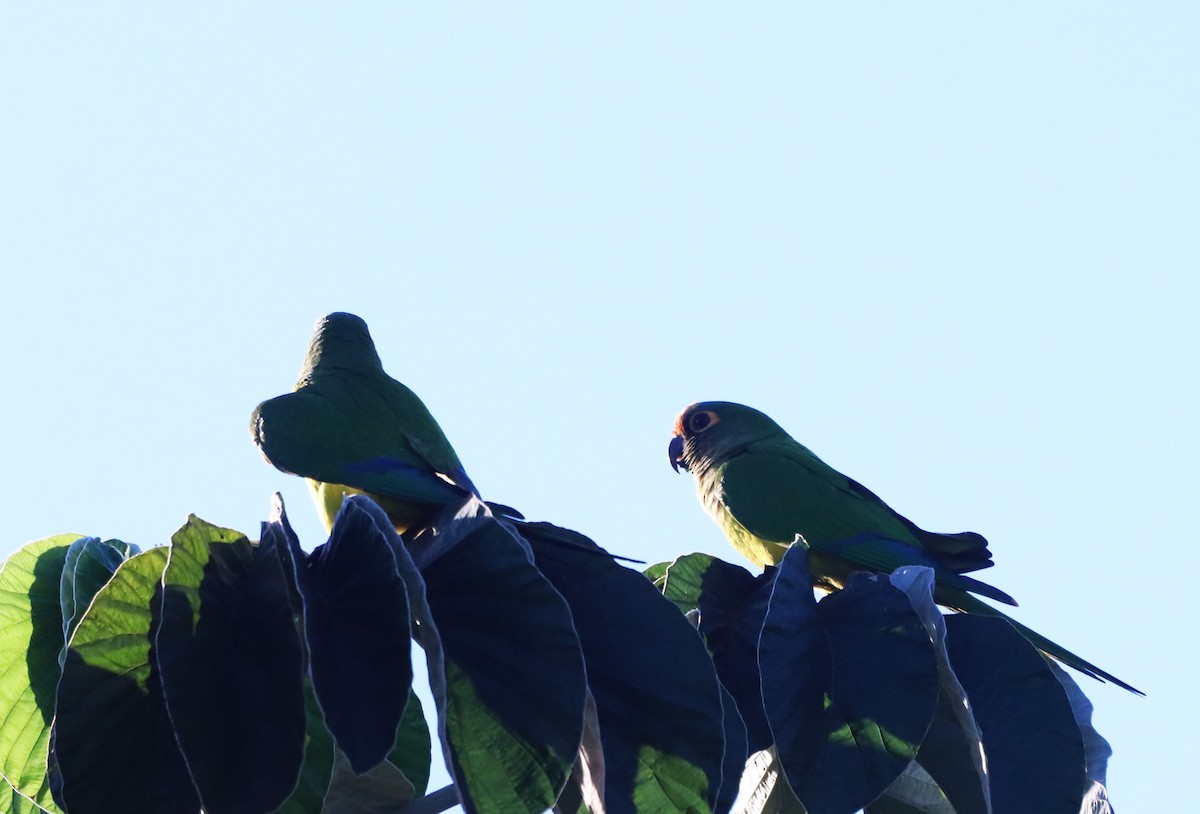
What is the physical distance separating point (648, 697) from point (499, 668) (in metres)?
0.25

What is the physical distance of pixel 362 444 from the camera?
11.8ft

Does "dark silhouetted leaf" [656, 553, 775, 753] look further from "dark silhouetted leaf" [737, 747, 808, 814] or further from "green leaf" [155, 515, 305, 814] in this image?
"green leaf" [155, 515, 305, 814]

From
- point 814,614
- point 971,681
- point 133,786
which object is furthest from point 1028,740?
point 133,786

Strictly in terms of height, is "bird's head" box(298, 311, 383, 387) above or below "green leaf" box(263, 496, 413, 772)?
above

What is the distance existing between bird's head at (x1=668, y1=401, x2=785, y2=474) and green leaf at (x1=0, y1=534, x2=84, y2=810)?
129 inches

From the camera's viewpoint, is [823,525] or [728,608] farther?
[823,525]

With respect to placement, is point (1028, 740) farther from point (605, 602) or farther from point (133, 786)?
point (133, 786)

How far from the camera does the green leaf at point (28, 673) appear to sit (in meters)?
2.16

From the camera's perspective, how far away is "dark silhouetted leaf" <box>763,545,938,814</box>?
6.50ft

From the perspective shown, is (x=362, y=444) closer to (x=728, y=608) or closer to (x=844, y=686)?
(x=728, y=608)

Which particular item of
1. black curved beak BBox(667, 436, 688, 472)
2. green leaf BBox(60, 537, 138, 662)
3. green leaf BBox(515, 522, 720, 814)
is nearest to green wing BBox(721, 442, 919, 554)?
black curved beak BBox(667, 436, 688, 472)

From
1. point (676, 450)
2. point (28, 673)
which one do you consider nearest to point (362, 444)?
point (28, 673)

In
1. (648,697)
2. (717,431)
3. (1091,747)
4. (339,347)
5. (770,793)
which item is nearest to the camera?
(648,697)

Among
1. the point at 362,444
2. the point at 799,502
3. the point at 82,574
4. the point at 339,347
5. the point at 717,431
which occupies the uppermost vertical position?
the point at 717,431
